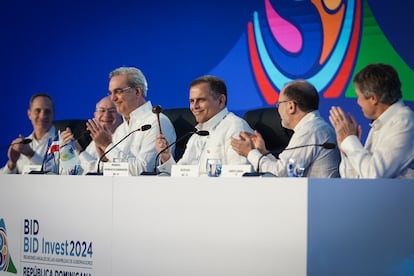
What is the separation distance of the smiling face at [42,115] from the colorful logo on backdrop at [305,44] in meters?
1.64

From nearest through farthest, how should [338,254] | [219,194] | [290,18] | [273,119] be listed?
[338,254]
[219,194]
[273,119]
[290,18]

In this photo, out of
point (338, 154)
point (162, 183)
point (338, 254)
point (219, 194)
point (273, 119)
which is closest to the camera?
point (338, 254)

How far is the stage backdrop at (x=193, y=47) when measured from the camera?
5.39 metres

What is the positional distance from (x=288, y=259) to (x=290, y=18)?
296cm

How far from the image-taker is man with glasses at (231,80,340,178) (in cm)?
438

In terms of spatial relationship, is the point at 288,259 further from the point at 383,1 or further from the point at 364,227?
the point at 383,1

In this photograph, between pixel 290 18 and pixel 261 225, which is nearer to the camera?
pixel 261 225

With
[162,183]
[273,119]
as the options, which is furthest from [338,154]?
[162,183]

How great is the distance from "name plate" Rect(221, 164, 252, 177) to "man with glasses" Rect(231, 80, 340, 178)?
62 centimetres

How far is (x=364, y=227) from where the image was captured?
10.00ft

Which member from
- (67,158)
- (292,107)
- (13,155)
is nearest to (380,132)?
(292,107)

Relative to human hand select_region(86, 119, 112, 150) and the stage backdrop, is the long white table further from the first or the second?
the stage backdrop

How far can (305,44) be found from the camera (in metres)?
5.64

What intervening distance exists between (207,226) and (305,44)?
260cm
